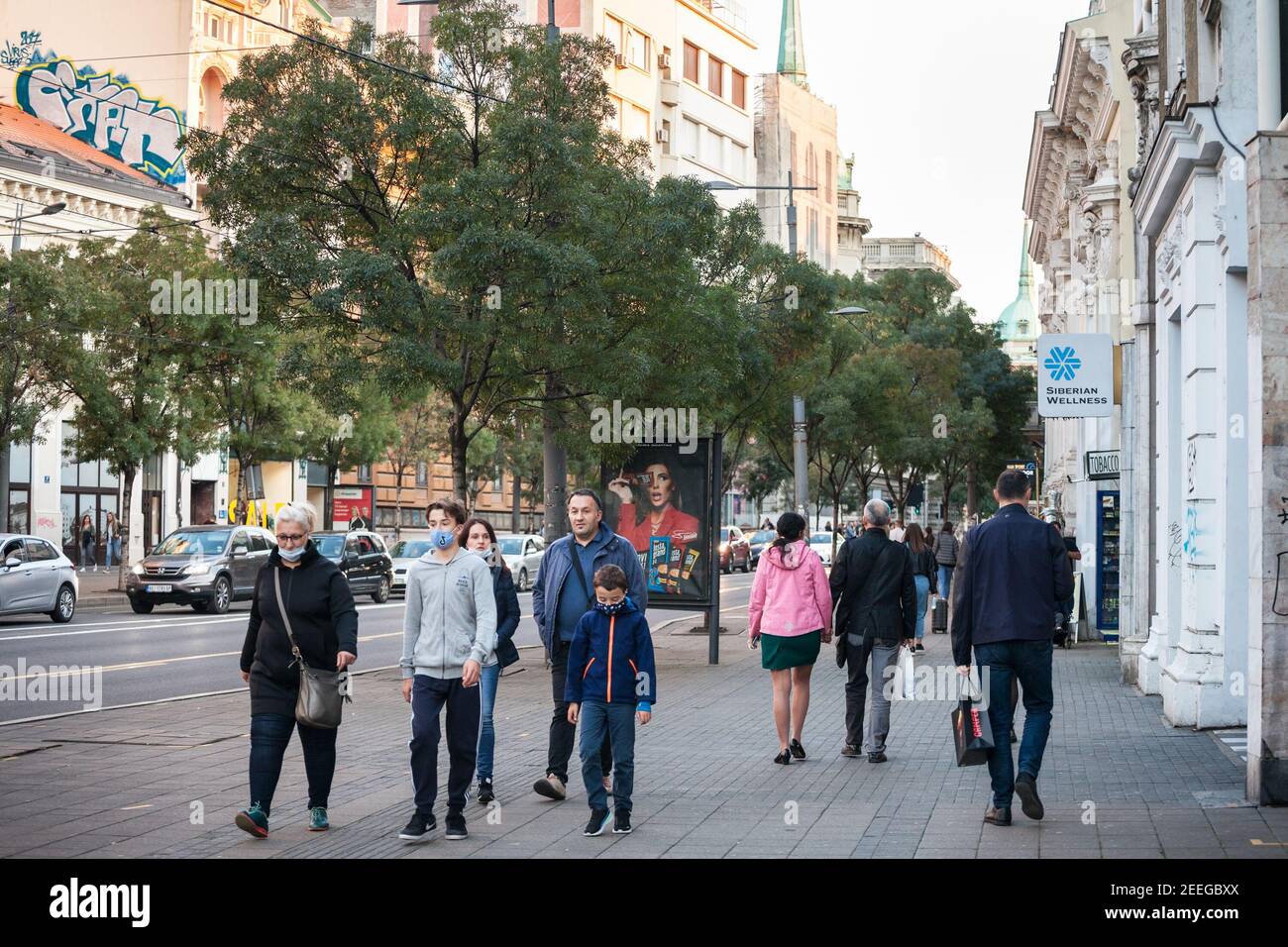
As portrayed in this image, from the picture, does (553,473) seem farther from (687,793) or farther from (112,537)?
(112,537)

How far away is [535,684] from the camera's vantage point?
18.7 metres

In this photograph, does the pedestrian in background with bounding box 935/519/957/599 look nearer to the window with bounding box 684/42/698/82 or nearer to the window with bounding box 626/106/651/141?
the window with bounding box 626/106/651/141

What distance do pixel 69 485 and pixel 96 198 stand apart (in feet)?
28.1

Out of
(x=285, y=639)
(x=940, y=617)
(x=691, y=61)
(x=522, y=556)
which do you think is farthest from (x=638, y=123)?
(x=285, y=639)

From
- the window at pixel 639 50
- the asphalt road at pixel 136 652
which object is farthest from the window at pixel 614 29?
the asphalt road at pixel 136 652

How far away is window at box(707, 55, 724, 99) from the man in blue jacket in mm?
75879

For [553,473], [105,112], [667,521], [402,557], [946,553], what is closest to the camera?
[667,521]

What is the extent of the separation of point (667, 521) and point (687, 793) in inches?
421

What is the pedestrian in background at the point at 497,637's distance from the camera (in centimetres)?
1009

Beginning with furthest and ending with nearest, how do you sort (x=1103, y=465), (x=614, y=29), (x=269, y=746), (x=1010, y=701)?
(x=614, y=29), (x=1103, y=465), (x=1010, y=701), (x=269, y=746)

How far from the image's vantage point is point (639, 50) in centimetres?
7669

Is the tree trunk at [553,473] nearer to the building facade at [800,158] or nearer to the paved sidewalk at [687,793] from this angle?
the paved sidewalk at [687,793]
